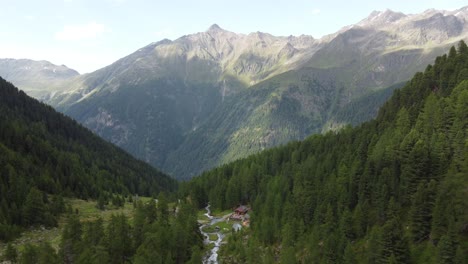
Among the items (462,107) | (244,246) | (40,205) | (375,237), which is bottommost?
(244,246)

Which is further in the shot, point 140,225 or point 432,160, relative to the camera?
point 140,225

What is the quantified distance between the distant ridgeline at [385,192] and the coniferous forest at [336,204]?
28 cm

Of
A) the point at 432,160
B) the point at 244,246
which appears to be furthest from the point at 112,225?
the point at 432,160

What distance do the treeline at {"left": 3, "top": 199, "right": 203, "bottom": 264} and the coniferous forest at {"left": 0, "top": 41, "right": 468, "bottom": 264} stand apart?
28 centimetres

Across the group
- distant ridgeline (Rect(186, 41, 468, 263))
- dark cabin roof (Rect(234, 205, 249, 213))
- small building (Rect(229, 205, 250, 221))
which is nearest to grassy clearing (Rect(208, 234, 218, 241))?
distant ridgeline (Rect(186, 41, 468, 263))

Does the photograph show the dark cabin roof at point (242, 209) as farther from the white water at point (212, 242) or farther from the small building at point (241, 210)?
the white water at point (212, 242)

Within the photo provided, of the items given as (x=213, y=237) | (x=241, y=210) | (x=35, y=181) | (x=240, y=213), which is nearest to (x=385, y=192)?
(x=213, y=237)

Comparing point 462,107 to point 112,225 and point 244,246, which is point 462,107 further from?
point 112,225

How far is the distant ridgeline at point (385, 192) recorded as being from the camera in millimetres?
75500

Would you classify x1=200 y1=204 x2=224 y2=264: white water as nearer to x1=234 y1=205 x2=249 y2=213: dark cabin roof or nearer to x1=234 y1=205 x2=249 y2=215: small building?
x1=234 y1=205 x2=249 y2=215: small building

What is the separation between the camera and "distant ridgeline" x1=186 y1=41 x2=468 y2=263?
248ft

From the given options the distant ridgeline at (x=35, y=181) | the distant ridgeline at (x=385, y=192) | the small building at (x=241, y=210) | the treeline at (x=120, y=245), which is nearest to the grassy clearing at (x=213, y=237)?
the treeline at (x=120, y=245)

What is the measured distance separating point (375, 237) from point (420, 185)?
1827cm

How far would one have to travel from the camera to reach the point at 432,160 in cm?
9406
